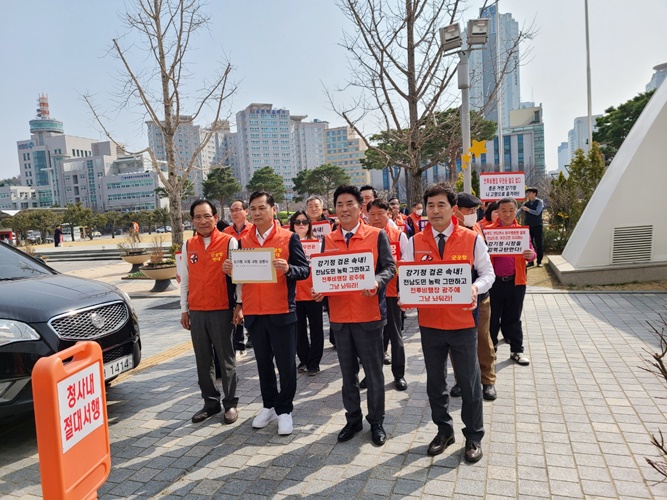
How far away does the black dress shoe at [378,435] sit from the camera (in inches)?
144

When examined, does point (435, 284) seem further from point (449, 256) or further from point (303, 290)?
point (303, 290)

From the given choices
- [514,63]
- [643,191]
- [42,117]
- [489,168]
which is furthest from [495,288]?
[42,117]

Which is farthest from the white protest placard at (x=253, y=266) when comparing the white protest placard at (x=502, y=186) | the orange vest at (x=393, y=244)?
the white protest placard at (x=502, y=186)

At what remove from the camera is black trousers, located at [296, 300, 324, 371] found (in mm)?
5680

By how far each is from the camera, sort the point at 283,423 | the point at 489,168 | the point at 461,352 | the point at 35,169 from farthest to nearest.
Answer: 1. the point at 35,169
2. the point at 489,168
3. the point at 283,423
4. the point at 461,352

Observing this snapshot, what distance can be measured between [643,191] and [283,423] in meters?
9.10

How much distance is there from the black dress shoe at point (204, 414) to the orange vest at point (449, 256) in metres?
2.27

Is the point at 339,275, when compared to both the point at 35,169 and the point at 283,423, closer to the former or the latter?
the point at 283,423

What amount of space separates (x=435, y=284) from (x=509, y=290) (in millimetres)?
2561

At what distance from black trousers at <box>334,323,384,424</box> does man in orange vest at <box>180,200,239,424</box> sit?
3.68 ft

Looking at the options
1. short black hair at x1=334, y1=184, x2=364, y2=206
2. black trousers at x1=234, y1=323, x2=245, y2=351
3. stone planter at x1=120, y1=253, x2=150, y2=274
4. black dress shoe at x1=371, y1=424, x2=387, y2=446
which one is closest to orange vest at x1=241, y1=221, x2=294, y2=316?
short black hair at x1=334, y1=184, x2=364, y2=206

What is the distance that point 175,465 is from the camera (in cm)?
356

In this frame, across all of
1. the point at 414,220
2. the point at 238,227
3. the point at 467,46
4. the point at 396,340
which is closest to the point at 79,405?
the point at 396,340

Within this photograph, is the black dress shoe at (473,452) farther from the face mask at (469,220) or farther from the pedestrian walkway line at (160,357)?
the pedestrian walkway line at (160,357)
